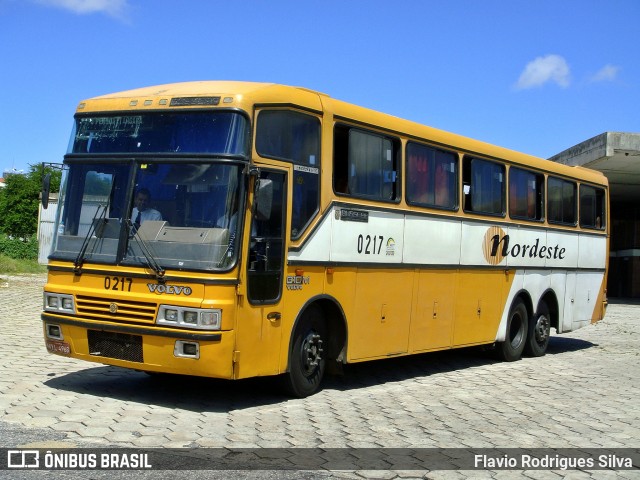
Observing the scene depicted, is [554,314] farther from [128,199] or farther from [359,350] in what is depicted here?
[128,199]

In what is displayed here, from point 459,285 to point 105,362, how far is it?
5.82 meters

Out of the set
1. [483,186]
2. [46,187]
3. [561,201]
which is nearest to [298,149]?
[46,187]

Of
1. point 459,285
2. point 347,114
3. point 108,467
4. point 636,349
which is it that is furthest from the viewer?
point 636,349

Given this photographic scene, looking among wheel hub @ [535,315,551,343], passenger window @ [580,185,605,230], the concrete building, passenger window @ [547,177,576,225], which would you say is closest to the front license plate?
wheel hub @ [535,315,551,343]

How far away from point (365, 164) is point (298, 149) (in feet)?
4.58

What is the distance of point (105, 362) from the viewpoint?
8.96 meters

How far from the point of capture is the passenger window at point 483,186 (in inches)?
515

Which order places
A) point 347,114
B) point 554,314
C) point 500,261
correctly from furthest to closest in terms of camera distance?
point 554,314
point 500,261
point 347,114

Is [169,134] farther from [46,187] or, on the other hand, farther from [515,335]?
[515,335]

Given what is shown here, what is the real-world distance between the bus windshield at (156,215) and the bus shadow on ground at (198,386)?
1.54 meters

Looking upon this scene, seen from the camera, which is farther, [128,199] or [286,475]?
[128,199]

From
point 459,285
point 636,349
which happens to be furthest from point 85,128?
point 636,349

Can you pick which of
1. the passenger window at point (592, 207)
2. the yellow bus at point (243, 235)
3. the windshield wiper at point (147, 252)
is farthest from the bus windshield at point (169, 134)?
the passenger window at point (592, 207)

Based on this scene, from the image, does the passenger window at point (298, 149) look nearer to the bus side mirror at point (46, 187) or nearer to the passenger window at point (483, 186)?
the bus side mirror at point (46, 187)
